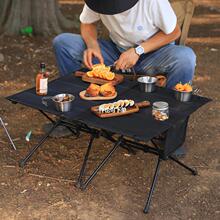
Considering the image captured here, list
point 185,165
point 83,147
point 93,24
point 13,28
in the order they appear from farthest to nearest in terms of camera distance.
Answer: point 13,28 < point 93,24 < point 83,147 < point 185,165

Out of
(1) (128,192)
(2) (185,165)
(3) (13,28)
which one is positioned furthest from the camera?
(3) (13,28)

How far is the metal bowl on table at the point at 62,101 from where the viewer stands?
313cm

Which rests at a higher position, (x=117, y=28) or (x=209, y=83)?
(x=117, y=28)

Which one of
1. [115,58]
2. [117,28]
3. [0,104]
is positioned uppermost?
[117,28]

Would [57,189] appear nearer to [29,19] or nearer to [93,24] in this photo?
[93,24]

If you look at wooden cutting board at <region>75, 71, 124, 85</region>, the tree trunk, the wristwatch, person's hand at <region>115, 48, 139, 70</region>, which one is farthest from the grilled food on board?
the tree trunk

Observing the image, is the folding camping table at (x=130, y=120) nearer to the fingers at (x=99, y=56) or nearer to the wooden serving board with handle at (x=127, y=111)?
the wooden serving board with handle at (x=127, y=111)

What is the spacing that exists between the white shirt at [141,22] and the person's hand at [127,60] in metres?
0.22

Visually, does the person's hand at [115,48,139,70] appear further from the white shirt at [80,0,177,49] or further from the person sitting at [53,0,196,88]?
the white shirt at [80,0,177,49]

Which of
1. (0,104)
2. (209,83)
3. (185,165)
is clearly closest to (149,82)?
(185,165)

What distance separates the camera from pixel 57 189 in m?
3.39

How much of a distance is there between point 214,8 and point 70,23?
3913 millimetres

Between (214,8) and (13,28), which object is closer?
(13,28)

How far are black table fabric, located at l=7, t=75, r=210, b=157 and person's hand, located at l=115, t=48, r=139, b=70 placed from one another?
18cm
